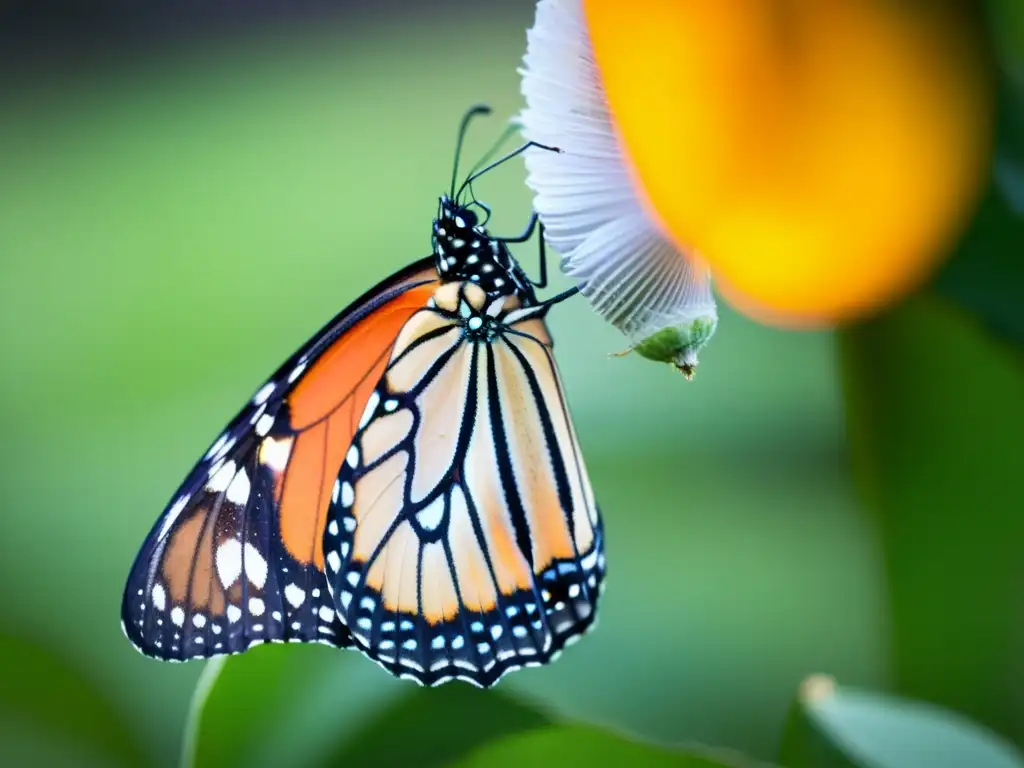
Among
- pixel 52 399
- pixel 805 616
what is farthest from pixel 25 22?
pixel 805 616

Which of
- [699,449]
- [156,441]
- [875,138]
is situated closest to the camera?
[875,138]

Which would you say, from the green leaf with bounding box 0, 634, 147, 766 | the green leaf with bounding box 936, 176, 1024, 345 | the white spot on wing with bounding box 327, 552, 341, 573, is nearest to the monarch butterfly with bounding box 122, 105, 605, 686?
the white spot on wing with bounding box 327, 552, 341, 573

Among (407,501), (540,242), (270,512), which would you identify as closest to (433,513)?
(407,501)

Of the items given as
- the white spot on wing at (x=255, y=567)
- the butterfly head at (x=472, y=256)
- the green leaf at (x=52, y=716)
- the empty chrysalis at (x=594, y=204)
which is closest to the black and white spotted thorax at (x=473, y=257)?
the butterfly head at (x=472, y=256)

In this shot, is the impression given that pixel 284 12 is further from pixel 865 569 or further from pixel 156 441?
pixel 865 569

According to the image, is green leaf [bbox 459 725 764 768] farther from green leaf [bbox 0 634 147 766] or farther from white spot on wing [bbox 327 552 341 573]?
green leaf [bbox 0 634 147 766]

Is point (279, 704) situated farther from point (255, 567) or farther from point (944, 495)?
point (944, 495)
